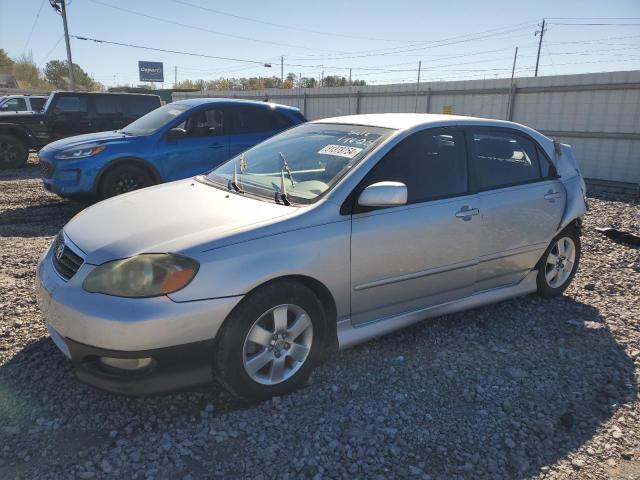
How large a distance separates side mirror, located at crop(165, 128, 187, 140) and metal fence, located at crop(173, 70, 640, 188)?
8.93 metres

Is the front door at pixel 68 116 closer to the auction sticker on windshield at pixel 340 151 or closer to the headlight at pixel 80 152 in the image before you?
the headlight at pixel 80 152

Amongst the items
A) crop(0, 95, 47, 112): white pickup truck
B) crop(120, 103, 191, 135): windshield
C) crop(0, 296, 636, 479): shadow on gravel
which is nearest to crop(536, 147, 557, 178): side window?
crop(0, 296, 636, 479): shadow on gravel

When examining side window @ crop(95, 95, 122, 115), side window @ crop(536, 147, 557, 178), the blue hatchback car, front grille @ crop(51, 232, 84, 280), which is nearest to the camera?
front grille @ crop(51, 232, 84, 280)

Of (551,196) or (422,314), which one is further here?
Result: (551,196)

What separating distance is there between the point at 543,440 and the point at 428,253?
4.34 ft

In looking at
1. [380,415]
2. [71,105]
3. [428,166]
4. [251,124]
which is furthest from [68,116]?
[380,415]

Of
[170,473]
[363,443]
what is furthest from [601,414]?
[170,473]

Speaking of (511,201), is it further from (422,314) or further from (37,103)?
(37,103)

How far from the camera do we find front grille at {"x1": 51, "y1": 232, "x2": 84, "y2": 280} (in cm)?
278

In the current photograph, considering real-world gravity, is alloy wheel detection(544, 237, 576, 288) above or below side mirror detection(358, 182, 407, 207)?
below

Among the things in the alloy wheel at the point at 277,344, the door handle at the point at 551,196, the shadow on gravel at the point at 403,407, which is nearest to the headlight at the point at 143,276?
the alloy wheel at the point at 277,344

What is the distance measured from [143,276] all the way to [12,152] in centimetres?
1131

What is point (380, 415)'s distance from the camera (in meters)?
2.84

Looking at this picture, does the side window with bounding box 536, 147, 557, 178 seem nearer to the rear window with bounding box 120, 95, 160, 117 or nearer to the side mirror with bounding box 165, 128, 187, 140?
the side mirror with bounding box 165, 128, 187, 140
